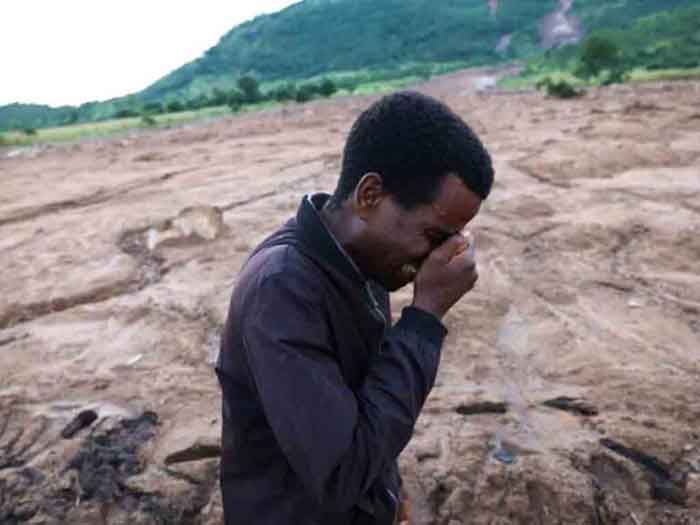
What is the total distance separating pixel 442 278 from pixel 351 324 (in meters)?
0.18

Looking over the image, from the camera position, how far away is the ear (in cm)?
130

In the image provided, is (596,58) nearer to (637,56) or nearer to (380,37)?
(637,56)

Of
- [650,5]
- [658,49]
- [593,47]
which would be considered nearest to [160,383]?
[593,47]

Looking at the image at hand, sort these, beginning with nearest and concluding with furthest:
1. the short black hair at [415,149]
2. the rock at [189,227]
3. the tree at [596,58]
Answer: the short black hair at [415,149]
the rock at [189,227]
the tree at [596,58]

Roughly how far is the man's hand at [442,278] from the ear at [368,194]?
137mm

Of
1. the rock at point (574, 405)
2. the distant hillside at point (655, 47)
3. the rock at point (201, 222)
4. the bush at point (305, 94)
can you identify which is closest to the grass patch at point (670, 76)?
the distant hillside at point (655, 47)

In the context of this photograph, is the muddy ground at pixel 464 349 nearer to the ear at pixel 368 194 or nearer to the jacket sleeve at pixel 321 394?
the jacket sleeve at pixel 321 394

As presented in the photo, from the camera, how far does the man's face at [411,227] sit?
4.29ft

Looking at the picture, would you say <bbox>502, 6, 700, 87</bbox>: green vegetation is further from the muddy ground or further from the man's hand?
the man's hand

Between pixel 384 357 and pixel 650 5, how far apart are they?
45.1 meters

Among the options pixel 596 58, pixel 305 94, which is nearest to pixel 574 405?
pixel 596 58

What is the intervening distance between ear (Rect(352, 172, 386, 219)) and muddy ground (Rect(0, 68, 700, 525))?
3.78ft

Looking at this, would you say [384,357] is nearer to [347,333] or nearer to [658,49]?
[347,333]

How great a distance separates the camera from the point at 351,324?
1321 millimetres
